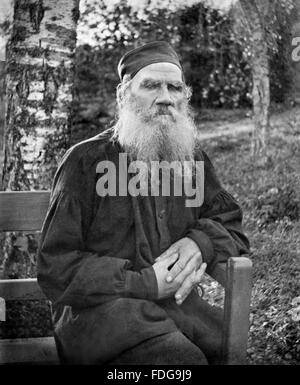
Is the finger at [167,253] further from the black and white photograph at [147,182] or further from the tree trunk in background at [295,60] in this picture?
the tree trunk in background at [295,60]

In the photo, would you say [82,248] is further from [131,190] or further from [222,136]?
[222,136]

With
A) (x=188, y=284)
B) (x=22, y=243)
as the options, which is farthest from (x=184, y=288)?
(x=22, y=243)

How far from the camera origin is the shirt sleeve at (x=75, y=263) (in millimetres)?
2785

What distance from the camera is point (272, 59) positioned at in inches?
123

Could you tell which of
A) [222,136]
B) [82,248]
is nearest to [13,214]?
[82,248]

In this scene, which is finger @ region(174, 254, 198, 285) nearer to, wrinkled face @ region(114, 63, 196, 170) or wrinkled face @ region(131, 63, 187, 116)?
wrinkled face @ region(114, 63, 196, 170)

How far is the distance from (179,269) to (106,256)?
339mm

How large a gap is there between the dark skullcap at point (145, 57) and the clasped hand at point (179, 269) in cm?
80

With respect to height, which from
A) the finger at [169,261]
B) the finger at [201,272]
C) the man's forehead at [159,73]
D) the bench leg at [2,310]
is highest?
the man's forehead at [159,73]

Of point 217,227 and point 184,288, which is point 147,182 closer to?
point 217,227

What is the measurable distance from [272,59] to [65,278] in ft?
4.72

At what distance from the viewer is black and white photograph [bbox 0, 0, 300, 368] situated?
2852 mm

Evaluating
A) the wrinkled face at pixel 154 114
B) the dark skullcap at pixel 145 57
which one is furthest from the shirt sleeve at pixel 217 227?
the dark skullcap at pixel 145 57

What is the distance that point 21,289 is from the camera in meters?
2.96
